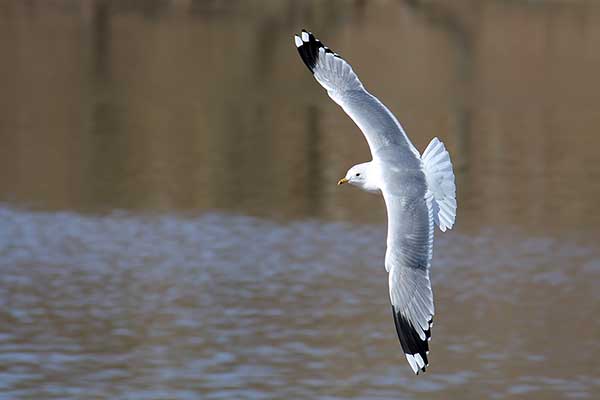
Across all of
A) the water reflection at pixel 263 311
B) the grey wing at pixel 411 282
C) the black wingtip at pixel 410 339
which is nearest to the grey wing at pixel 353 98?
the grey wing at pixel 411 282

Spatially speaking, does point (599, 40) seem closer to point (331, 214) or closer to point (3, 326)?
point (331, 214)

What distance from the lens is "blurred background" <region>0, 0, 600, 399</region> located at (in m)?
10.1

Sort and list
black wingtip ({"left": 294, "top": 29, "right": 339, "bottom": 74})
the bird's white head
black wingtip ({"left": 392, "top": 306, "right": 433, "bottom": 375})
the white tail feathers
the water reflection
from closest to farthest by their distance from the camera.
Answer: black wingtip ({"left": 392, "top": 306, "right": 433, "bottom": 375}), the bird's white head, the white tail feathers, black wingtip ({"left": 294, "top": 29, "right": 339, "bottom": 74}), the water reflection

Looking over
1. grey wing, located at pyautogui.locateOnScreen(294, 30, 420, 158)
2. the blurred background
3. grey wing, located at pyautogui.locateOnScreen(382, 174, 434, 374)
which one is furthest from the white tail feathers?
the blurred background

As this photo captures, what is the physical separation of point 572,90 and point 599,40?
526cm

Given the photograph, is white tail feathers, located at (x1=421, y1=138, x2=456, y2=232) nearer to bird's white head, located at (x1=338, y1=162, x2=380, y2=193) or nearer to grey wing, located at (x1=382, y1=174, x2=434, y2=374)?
bird's white head, located at (x1=338, y1=162, x2=380, y2=193)

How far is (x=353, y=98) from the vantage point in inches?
292

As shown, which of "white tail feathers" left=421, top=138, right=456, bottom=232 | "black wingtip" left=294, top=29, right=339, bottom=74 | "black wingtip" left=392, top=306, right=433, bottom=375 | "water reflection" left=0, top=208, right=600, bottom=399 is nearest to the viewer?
"black wingtip" left=392, top=306, right=433, bottom=375

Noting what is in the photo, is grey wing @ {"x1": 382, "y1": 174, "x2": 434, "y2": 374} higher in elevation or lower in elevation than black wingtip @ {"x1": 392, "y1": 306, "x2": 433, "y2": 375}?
higher

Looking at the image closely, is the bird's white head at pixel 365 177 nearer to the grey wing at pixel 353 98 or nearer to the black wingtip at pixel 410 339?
the grey wing at pixel 353 98

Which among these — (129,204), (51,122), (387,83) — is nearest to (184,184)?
(129,204)

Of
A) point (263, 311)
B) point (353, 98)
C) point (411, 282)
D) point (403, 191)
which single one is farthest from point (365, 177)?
point (263, 311)

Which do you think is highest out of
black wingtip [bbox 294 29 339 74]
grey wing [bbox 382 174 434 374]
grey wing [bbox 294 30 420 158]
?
black wingtip [bbox 294 29 339 74]

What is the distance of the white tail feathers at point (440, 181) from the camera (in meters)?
7.12
